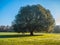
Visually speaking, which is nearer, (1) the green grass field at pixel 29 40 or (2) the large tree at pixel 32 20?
(1) the green grass field at pixel 29 40

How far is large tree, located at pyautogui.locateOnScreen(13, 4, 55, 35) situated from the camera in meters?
34.2

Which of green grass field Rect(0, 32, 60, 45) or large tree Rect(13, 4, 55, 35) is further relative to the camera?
large tree Rect(13, 4, 55, 35)

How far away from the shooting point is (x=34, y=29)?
115ft

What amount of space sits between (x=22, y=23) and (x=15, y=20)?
90.5 inches

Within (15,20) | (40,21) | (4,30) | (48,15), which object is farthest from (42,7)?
(4,30)

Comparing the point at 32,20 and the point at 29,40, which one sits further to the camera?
the point at 32,20

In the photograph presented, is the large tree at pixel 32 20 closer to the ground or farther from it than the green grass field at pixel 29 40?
farther from it

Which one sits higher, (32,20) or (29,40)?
(32,20)

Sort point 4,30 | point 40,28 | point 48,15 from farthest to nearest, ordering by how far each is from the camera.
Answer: point 4,30 < point 48,15 < point 40,28

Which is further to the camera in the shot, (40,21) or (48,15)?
(48,15)

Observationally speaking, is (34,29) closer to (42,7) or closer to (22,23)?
(22,23)

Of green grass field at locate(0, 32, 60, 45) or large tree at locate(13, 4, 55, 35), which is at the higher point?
large tree at locate(13, 4, 55, 35)

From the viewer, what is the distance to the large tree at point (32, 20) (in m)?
34.2

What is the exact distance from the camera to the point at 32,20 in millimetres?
34812
